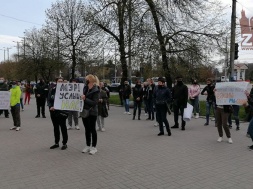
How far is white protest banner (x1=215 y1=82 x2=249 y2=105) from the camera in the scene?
793 centimetres

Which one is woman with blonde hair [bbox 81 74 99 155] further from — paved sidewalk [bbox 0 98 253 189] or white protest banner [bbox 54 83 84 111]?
paved sidewalk [bbox 0 98 253 189]

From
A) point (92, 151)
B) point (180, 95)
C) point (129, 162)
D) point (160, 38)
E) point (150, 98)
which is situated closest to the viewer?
point (129, 162)

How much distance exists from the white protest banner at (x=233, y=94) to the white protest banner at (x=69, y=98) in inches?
149

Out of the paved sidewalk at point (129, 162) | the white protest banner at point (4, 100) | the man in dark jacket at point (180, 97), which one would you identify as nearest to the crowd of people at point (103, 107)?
the man in dark jacket at point (180, 97)

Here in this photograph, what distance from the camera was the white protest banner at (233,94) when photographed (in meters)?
7.93

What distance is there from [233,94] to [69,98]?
4.40m

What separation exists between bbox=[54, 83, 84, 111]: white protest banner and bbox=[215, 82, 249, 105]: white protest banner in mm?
3776

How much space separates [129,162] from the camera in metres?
6.09

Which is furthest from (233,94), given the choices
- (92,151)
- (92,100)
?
(92,151)

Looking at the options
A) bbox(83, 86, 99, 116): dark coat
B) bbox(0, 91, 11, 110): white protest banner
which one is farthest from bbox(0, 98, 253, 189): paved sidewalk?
bbox(0, 91, 11, 110): white protest banner

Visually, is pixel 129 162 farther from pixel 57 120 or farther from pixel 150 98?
pixel 150 98

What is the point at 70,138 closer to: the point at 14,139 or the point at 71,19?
the point at 14,139

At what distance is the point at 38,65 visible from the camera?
36.4 meters

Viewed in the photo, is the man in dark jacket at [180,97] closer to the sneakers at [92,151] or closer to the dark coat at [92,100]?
the sneakers at [92,151]
